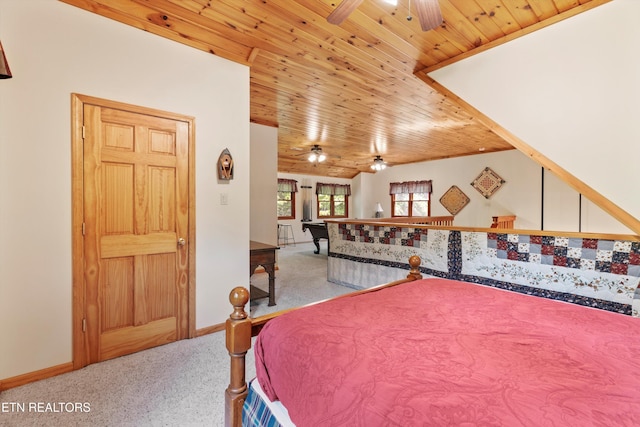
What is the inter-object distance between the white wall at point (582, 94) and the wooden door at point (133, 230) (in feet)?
9.09

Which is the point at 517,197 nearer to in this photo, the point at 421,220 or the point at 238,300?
the point at 421,220

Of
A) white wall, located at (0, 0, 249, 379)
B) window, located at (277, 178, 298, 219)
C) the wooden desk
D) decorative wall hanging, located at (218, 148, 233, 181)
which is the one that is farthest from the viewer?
window, located at (277, 178, 298, 219)

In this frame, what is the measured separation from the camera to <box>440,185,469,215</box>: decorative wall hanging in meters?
7.45

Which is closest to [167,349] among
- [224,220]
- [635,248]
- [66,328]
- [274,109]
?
[66,328]

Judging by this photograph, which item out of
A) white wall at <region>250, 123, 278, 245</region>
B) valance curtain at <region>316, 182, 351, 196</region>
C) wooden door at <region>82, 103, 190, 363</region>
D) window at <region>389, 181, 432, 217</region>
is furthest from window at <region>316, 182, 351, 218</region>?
wooden door at <region>82, 103, 190, 363</region>

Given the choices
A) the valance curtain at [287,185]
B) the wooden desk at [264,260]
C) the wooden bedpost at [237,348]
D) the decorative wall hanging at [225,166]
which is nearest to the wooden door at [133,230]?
the decorative wall hanging at [225,166]

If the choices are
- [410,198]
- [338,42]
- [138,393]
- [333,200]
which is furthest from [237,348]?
[333,200]

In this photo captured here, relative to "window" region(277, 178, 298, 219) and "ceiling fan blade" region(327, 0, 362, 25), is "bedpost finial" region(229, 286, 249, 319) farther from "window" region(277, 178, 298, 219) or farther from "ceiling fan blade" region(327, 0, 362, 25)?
"window" region(277, 178, 298, 219)

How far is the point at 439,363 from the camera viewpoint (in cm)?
91

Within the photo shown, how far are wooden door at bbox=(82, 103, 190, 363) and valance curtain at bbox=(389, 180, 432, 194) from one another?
7.01 metres

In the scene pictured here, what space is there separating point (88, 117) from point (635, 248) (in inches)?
160

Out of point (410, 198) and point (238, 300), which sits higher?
point (410, 198)

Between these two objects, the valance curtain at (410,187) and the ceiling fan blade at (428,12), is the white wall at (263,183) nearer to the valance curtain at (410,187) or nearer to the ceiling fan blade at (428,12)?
the ceiling fan blade at (428,12)

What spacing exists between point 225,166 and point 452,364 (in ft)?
7.72
